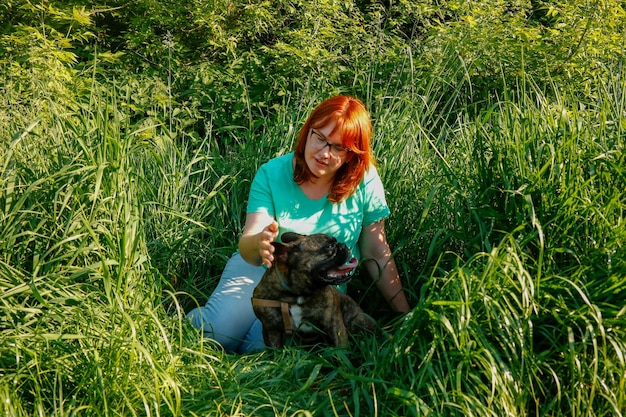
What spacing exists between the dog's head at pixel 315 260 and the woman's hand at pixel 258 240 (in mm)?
83

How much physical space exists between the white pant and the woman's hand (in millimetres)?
446

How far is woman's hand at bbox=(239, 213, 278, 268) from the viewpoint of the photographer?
3.70 meters

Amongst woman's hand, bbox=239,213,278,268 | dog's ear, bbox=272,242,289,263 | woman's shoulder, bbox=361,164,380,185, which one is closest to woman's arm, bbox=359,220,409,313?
woman's shoulder, bbox=361,164,380,185

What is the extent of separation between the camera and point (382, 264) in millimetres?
4418

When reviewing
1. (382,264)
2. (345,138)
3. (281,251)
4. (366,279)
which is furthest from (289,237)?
(366,279)

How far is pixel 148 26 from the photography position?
7258 millimetres

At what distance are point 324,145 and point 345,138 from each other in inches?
4.6

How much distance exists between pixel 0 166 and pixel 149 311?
1201 mm

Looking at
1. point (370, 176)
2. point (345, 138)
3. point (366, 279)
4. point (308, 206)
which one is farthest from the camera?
point (366, 279)

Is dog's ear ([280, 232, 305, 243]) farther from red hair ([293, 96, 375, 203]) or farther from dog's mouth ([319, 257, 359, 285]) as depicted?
red hair ([293, 96, 375, 203])

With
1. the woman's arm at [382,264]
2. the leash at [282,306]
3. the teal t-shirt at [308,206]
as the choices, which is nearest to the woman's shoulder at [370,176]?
the teal t-shirt at [308,206]

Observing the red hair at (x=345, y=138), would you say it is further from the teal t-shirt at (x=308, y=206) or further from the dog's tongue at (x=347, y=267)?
the dog's tongue at (x=347, y=267)

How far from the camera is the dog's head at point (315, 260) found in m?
3.78

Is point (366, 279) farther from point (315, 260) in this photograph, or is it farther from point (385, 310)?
point (315, 260)
